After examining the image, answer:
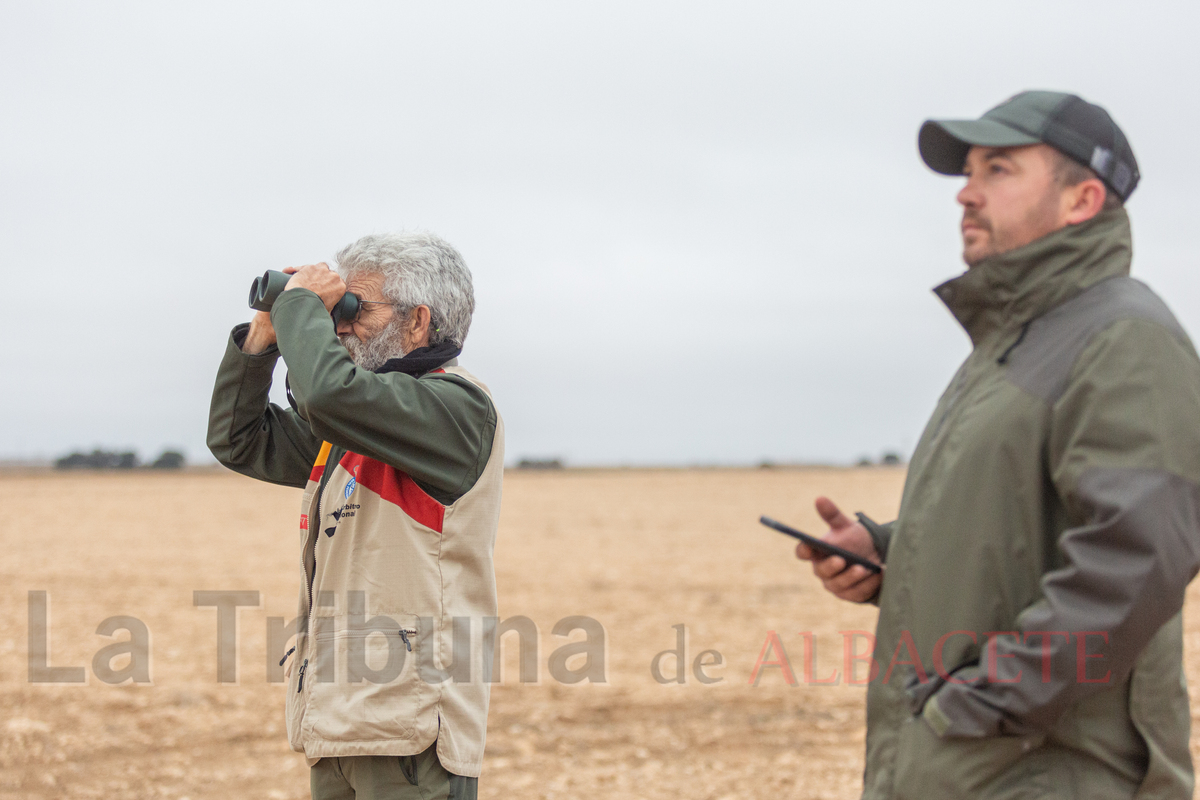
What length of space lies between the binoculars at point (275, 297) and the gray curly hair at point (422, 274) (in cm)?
11

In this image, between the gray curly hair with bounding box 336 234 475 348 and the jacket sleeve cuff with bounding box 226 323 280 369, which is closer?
the gray curly hair with bounding box 336 234 475 348

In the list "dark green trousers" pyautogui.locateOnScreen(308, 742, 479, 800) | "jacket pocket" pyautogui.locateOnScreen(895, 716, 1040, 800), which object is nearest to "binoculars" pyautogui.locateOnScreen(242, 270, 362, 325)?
"dark green trousers" pyautogui.locateOnScreen(308, 742, 479, 800)

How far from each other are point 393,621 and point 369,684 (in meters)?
0.18

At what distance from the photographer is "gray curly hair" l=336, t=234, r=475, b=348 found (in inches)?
121

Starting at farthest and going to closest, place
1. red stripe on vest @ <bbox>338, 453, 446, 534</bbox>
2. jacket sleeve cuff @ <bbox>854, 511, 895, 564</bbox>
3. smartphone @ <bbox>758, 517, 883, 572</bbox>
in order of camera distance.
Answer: red stripe on vest @ <bbox>338, 453, 446, 534</bbox> → jacket sleeve cuff @ <bbox>854, 511, 895, 564</bbox> → smartphone @ <bbox>758, 517, 883, 572</bbox>

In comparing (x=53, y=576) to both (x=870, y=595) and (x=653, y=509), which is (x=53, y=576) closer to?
(x=870, y=595)

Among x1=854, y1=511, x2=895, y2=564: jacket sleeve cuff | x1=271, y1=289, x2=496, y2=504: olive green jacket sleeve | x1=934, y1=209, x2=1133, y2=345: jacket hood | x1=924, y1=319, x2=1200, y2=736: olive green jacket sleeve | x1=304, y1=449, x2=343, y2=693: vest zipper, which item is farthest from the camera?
x1=304, y1=449, x2=343, y2=693: vest zipper

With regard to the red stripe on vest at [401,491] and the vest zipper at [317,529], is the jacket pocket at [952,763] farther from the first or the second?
the vest zipper at [317,529]

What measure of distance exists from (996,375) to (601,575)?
1348 centimetres

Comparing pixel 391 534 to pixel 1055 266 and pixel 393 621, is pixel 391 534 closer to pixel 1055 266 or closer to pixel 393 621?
pixel 393 621

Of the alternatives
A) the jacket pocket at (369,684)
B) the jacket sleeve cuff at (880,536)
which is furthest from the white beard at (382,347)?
the jacket sleeve cuff at (880,536)

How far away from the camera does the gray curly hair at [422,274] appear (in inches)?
121

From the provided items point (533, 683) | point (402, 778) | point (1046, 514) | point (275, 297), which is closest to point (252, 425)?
point (275, 297)

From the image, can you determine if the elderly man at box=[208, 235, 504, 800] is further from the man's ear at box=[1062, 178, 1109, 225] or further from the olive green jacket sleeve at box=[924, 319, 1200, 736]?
the man's ear at box=[1062, 178, 1109, 225]
